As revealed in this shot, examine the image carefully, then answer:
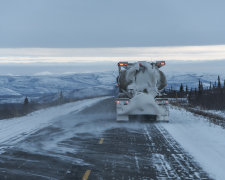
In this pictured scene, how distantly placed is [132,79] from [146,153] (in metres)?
10.3

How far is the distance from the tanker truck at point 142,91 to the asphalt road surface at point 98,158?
4536 millimetres

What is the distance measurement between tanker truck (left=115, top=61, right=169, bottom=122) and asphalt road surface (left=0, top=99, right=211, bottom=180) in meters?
4.54

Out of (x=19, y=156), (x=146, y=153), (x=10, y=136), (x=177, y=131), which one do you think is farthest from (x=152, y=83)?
(x=19, y=156)

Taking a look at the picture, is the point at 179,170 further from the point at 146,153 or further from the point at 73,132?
the point at 73,132

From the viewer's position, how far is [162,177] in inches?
318

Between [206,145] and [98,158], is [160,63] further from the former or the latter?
[98,158]

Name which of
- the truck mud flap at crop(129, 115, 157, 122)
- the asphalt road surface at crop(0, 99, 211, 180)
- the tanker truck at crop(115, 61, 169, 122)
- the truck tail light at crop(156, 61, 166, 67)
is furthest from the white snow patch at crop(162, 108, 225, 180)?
the truck tail light at crop(156, 61, 166, 67)

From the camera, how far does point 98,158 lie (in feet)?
33.0

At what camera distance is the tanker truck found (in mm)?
19391

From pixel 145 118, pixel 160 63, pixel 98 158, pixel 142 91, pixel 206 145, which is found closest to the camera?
pixel 98 158

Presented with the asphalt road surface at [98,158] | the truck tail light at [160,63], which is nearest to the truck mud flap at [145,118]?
the truck tail light at [160,63]

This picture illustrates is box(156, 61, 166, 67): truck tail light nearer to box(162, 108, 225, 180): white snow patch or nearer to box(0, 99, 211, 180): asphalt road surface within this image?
box(162, 108, 225, 180): white snow patch

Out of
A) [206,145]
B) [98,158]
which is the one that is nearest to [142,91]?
[206,145]

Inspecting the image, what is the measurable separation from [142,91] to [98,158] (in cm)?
1032
